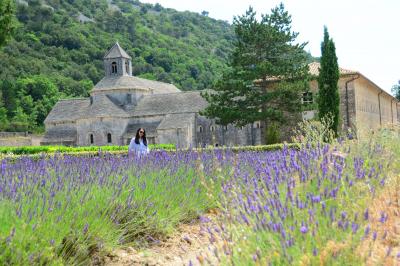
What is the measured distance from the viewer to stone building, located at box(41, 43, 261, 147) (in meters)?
37.1

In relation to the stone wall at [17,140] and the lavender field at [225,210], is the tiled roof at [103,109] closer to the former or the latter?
the stone wall at [17,140]

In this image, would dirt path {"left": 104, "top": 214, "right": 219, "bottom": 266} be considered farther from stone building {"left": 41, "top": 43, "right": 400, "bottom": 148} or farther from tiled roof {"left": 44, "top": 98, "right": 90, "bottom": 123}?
tiled roof {"left": 44, "top": 98, "right": 90, "bottom": 123}

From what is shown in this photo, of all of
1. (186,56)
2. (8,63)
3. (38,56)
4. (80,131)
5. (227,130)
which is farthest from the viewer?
(186,56)

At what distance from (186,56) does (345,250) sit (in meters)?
102

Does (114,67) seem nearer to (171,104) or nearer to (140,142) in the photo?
(171,104)

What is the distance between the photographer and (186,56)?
102812mm

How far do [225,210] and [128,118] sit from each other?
127 ft

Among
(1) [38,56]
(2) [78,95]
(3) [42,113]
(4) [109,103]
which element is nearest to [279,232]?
(4) [109,103]

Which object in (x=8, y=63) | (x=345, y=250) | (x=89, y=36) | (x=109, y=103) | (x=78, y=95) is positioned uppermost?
(x=89, y=36)

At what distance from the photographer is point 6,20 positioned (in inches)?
880

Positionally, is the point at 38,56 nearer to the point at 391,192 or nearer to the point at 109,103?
the point at 109,103

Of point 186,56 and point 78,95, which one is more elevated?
point 186,56

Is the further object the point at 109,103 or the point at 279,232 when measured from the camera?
the point at 109,103

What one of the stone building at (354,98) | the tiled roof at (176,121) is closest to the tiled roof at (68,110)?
the tiled roof at (176,121)
